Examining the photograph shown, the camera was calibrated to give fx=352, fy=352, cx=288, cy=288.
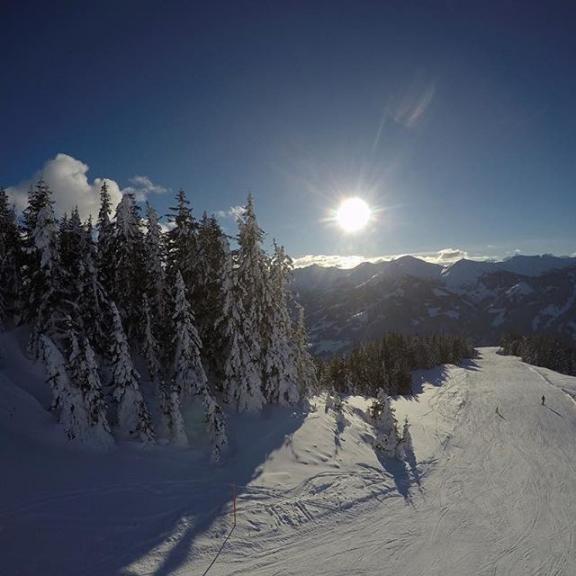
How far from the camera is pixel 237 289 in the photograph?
23.4 metres

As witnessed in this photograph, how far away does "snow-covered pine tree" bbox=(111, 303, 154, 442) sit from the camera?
1632 cm

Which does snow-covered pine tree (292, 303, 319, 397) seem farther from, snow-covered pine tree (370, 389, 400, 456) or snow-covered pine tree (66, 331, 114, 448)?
snow-covered pine tree (66, 331, 114, 448)

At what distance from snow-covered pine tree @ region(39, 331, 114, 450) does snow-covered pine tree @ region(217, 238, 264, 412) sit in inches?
310

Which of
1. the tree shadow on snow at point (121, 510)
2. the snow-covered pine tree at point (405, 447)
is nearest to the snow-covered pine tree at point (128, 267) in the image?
the tree shadow on snow at point (121, 510)

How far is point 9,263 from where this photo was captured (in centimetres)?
2445

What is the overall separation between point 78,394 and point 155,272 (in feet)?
36.8

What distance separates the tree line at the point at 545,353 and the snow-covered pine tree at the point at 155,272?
339 feet

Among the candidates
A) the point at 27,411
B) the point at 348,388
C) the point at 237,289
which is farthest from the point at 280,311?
the point at 348,388

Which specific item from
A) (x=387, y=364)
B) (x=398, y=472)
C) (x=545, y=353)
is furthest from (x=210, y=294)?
(x=545, y=353)

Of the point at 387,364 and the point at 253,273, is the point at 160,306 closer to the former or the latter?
the point at 253,273

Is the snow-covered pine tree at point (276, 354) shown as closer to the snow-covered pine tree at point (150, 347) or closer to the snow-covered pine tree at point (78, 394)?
the snow-covered pine tree at point (150, 347)

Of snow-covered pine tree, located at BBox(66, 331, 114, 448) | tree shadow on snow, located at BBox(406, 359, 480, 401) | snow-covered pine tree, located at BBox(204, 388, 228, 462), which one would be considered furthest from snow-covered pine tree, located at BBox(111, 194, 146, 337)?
tree shadow on snow, located at BBox(406, 359, 480, 401)

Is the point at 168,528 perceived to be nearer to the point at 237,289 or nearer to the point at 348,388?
the point at 237,289

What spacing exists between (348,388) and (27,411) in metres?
56.3
